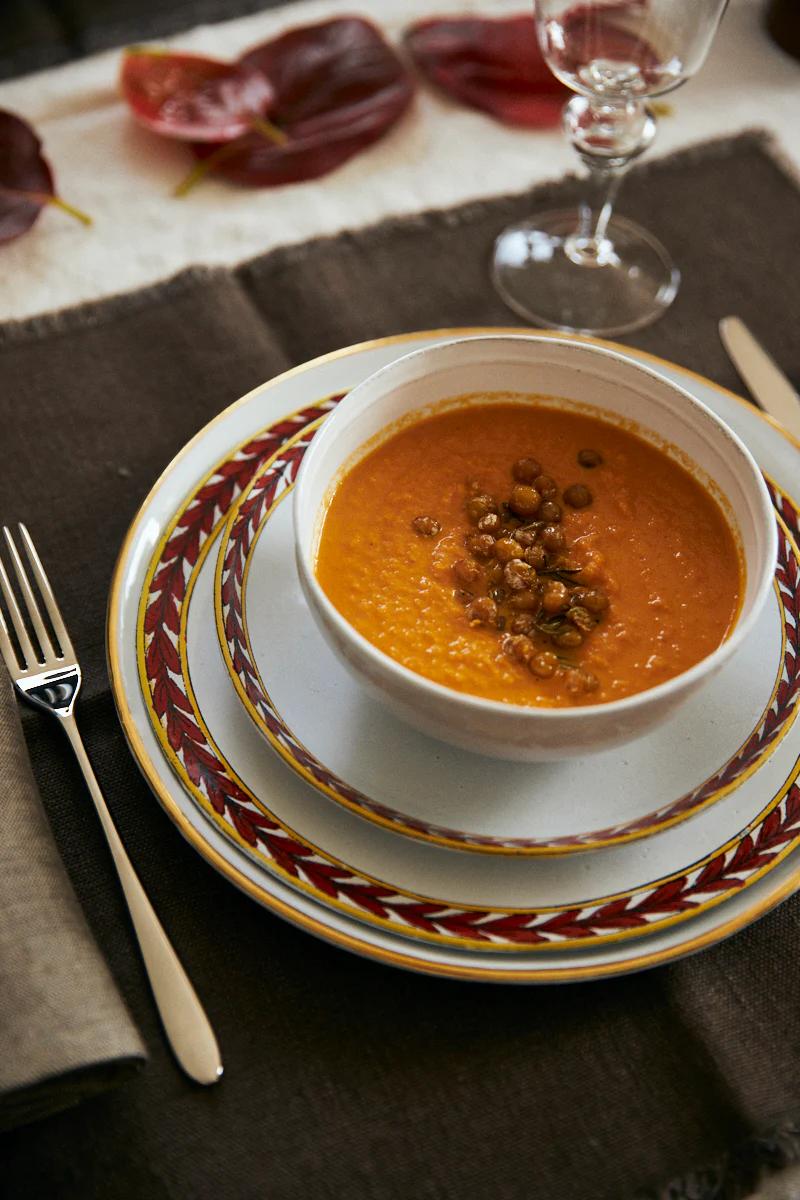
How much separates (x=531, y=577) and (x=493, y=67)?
1.21m

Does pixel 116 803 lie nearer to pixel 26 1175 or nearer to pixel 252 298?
pixel 26 1175

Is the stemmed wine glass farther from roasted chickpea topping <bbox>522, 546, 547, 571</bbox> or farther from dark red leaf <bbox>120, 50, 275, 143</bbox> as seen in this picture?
roasted chickpea topping <bbox>522, 546, 547, 571</bbox>

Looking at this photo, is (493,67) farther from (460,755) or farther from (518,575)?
(460,755)

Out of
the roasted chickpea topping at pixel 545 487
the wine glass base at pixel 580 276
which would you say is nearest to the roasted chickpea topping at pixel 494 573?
the roasted chickpea topping at pixel 545 487

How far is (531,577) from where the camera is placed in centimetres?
117

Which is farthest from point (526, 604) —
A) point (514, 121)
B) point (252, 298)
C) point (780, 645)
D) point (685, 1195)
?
point (514, 121)

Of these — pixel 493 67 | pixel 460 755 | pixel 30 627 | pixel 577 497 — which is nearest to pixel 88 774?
pixel 30 627

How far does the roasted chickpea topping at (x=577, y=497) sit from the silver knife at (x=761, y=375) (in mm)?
318

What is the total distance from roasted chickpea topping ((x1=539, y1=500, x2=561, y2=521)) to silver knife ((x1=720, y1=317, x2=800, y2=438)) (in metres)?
0.36

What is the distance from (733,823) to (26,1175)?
658 mm

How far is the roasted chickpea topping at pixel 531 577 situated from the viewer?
113 cm

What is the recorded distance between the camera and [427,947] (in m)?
0.98

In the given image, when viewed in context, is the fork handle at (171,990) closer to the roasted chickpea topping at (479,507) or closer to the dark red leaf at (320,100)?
the roasted chickpea topping at (479,507)

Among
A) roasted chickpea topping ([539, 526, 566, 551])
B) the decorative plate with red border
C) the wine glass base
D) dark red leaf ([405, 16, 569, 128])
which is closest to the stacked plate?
the decorative plate with red border
